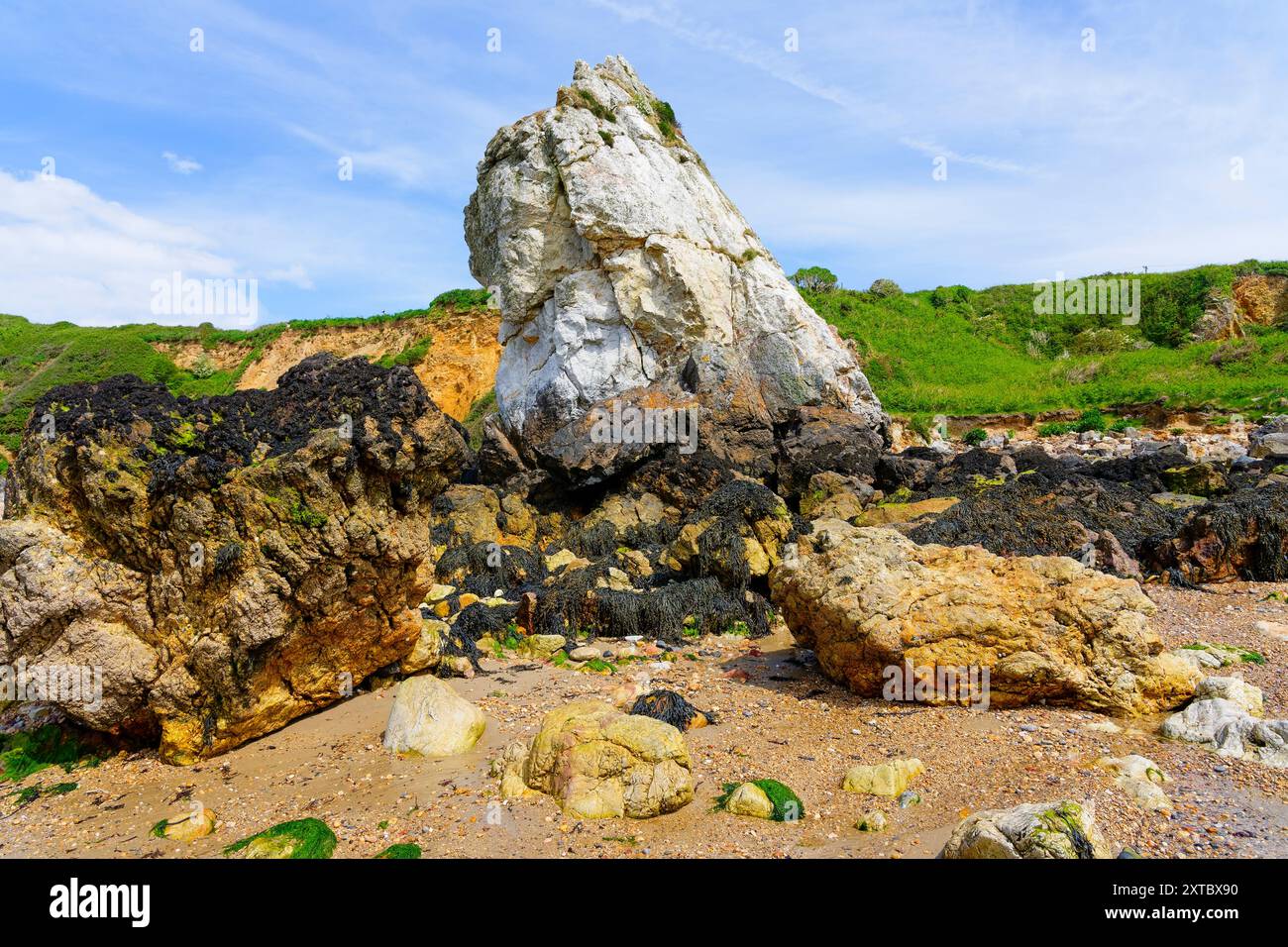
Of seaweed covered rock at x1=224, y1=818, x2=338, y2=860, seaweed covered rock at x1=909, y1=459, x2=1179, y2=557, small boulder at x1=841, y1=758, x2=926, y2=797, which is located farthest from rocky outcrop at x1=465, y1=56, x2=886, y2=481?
seaweed covered rock at x1=224, y1=818, x2=338, y2=860

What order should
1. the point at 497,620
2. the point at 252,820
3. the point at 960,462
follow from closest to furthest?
the point at 252,820, the point at 497,620, the point at 960,462

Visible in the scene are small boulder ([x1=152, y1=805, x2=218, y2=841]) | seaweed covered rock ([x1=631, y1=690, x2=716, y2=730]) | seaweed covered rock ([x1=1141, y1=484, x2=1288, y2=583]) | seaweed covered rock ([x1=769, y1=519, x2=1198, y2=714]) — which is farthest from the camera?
seaweed covered rock ([x1=1141, y1=484, x2=1288, y2=583])

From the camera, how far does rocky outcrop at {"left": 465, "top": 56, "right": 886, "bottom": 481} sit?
790 inches

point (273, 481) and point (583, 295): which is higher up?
point (583, 295)

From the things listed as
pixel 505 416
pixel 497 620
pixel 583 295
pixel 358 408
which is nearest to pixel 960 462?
pixel 583 295

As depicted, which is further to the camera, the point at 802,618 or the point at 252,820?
the point at 802,618

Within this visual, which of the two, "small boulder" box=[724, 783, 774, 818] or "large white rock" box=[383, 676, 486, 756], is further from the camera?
"large white rock" box=[383, 676, 486, 756]

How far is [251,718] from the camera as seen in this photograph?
6445 millimetres

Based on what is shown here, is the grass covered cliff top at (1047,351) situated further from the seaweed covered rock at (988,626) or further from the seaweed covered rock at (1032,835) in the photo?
the seaweed covered rock at (1032,835)

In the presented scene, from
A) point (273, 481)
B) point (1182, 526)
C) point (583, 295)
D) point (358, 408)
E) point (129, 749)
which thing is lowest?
point (129, 749)

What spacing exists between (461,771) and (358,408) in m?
3.79

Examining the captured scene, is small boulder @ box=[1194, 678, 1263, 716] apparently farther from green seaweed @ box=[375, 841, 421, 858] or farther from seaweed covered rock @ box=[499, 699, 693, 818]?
green seaweed @ box=[375, 841, 421, 858]

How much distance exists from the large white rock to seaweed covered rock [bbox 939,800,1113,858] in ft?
12.8
